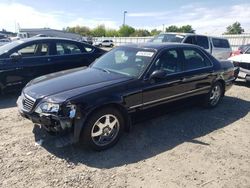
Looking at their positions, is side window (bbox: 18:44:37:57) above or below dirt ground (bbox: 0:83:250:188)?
above

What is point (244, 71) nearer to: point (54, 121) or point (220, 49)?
point (220, 49)

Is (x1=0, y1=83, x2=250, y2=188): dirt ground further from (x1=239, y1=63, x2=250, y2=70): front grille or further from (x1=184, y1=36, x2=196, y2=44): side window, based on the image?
(x1=184, y1=36, x2=196, y2=44): side window

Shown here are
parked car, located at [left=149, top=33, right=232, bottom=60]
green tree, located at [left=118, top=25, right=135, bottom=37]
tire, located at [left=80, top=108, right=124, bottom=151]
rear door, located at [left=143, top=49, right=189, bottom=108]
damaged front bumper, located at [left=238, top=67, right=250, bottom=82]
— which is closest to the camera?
tire, located at [left=80, top=108, right=124, bottom=151]

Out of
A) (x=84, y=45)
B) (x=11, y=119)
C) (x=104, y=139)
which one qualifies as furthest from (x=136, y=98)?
(x=84, y=45)

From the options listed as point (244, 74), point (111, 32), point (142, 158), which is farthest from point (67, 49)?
point (111, 32)

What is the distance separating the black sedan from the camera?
358 cm

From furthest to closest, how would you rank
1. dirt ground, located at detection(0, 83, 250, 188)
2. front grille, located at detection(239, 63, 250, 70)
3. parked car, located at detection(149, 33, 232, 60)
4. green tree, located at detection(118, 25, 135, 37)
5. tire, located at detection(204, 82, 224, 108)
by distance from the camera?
green tree, located at detection(118, 25, 135, 37) → parked car, located at detection(149, 33, 232, 60) → front grille, located at detection(239, 63, 250, 70) → tire, located at detection(204, 82, 224, 108) → dirt ground, located at detection(0, 83, 250, 188)

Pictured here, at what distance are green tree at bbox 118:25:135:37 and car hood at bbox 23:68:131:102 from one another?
3081 inches

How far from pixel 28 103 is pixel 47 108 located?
494 mm

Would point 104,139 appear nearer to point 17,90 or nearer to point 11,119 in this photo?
point 11,119

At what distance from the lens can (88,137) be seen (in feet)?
12.2

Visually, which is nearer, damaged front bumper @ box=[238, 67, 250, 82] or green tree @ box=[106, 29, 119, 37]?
damaged front bumper @ box=[238, 67, 250, 82]

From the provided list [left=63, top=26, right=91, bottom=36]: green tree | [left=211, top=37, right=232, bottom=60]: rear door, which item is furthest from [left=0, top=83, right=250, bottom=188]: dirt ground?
[left=63, top=26, right=91, bottom=36]: green tree

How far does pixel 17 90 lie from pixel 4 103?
1.78ft
